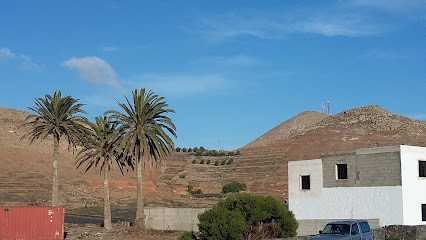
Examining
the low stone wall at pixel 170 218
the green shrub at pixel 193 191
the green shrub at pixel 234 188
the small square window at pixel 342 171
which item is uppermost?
the small square window at pixel 342 171

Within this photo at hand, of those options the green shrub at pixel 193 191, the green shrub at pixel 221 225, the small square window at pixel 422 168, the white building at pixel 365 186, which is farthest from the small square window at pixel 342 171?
the green shrub at pixel 193 191

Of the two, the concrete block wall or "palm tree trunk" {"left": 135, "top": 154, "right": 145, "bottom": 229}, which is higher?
the concrete block wall

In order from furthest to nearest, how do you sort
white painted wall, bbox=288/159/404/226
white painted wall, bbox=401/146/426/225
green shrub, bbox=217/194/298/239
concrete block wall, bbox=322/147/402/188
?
1. concrete block wall, bbox=322/147/402/188
2. white painted wall, bbox=288/159/404/226
3. white painted wall, bbox=401/146/426/225
4. green shrub, bbox=217/194/298/239

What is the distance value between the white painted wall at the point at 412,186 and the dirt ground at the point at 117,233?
58.6 ft

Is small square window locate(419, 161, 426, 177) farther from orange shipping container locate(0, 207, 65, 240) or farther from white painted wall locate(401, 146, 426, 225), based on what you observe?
orange shipping container locate(0, 207, 65, 240)

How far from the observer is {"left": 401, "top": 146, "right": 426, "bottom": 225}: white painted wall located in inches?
1519

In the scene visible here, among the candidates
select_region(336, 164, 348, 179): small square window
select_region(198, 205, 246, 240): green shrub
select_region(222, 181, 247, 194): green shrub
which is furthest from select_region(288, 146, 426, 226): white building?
select_region(222, 181, 247, 194): green shrub

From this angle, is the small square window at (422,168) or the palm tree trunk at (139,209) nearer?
the small square window at (422,168)

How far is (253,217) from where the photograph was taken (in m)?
28.5

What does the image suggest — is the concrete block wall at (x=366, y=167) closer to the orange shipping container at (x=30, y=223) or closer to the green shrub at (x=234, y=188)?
the orange shipping container at (x=30, y=223)

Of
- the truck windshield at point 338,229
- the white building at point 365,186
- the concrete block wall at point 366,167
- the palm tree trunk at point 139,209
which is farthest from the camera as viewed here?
the palm tree trunk at point 139,209

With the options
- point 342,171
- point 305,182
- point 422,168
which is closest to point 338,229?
point 422,168

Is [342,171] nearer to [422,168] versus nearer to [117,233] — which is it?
[422,168]

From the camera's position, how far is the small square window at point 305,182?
45.7 meters
